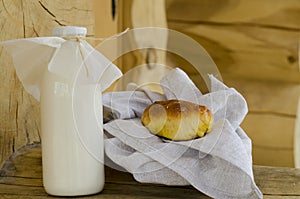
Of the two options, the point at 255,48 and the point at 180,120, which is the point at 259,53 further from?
the point at 180,120

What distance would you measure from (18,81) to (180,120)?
382 millimetres

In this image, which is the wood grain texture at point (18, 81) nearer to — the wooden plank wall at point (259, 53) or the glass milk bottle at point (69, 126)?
the glass milk bottle at point (69, 126)

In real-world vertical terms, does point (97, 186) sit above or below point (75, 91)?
below

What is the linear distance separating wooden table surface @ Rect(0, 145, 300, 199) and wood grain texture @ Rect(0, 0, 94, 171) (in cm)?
6

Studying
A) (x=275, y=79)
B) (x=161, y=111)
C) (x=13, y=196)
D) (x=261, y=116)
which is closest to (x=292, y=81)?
(x=275, y=79)

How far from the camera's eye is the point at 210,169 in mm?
754

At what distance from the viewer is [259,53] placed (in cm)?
172

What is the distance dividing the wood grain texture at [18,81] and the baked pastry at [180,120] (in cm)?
31

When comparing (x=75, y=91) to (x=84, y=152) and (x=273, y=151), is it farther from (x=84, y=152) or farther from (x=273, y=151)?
(x=273, y=151)

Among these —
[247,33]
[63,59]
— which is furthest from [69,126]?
[247,33]

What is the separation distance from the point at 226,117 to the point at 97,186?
264mm

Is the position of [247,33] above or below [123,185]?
above

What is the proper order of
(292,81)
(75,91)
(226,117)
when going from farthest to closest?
(292,81) < (226,117) < (75,91)

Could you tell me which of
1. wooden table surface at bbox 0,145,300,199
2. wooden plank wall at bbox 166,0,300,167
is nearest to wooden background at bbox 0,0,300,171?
wooden plank wall at bbox 166,0,300,167
